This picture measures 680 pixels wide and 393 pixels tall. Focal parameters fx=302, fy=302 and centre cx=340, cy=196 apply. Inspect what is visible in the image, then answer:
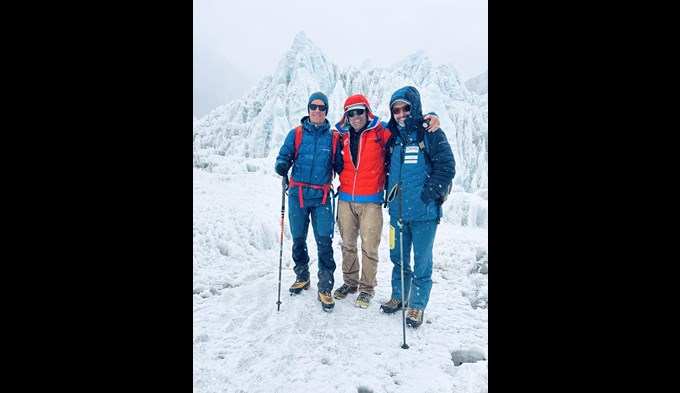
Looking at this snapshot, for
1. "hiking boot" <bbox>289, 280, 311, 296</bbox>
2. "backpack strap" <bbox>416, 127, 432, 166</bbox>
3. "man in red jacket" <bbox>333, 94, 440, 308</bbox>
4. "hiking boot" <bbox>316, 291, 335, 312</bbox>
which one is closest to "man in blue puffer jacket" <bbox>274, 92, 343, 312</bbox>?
"hiking boot" <bbox>316, 291, 335, 312</bbox>

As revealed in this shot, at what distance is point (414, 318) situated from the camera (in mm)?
3221

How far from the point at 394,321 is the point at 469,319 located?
3.04 feet

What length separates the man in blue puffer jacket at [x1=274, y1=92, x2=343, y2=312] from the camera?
364 cm

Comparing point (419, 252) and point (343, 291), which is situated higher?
point (419, 252)

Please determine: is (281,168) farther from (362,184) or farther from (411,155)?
(411,155)

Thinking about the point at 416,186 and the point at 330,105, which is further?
the point at 330,105

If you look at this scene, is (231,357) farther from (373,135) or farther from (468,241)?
(468,241)

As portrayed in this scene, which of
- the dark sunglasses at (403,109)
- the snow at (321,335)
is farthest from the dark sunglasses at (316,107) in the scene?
the snow at (321,335)

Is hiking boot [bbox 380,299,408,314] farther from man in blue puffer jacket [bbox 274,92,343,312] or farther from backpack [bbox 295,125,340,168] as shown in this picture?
backpack [bbox 295,125,340,168]

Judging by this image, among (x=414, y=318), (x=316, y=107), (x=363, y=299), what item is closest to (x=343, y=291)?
(x=363, y=299)

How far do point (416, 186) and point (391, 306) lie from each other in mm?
1414

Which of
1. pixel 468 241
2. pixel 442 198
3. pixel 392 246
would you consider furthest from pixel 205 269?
pixel 468 241

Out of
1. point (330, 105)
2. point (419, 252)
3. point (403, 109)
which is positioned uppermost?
point (330, 105)

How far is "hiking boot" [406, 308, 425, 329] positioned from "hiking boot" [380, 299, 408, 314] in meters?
0.22
